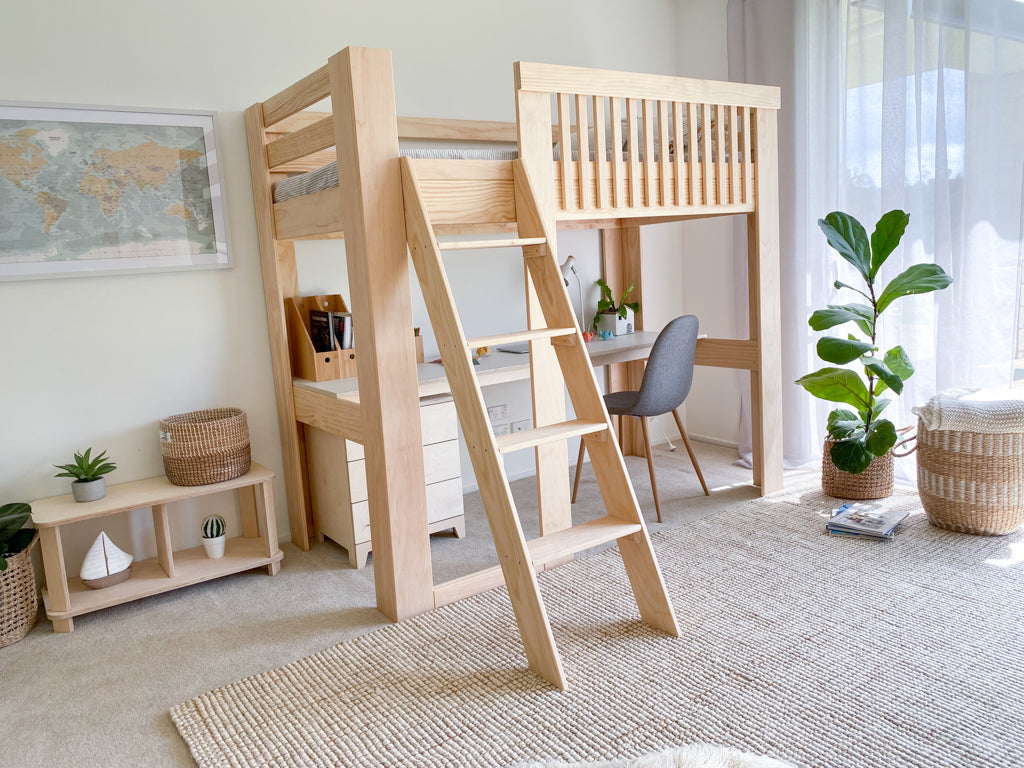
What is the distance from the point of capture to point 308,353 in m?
2.93

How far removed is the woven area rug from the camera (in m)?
1.69

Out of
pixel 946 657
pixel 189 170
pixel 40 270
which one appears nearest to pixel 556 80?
pixel 189 170

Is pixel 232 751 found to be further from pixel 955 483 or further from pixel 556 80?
pixel 955 483

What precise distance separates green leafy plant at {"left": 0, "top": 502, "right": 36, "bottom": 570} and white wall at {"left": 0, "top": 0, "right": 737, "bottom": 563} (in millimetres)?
227

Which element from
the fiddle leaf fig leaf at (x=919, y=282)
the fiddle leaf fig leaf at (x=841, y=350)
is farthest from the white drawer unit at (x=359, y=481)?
the fiddle leaf fig leaf at (x=919, y=282)

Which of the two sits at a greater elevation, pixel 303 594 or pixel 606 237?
pixel 606 237

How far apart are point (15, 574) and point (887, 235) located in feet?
10.1

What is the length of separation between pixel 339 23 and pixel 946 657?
2.94 m

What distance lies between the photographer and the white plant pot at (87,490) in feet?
8.24

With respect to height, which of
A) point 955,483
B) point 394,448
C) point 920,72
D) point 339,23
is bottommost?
point 955,483

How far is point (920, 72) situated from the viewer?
3.06 metres

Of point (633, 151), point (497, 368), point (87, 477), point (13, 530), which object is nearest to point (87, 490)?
point (87, 477)

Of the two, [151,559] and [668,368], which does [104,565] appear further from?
[668,368]

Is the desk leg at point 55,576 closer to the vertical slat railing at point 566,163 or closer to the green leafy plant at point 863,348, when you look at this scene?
the vertical slat railing at point 566,163
